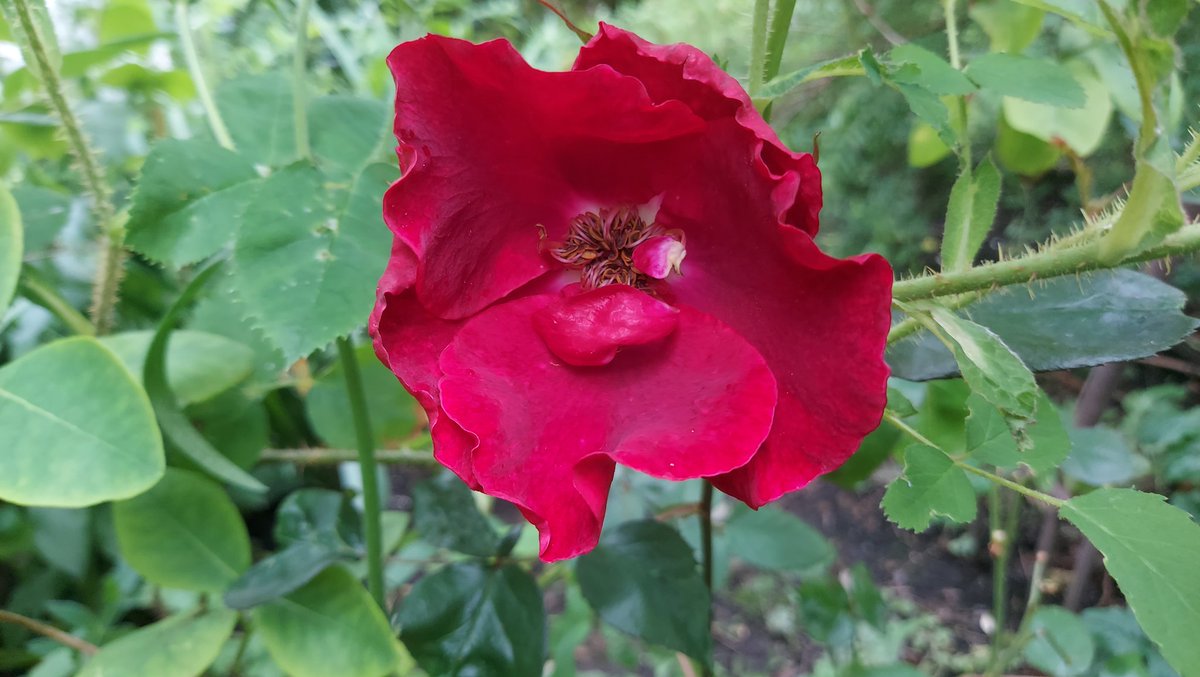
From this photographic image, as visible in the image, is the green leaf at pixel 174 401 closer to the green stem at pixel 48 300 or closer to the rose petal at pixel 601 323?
the green stem at pixel 48 300

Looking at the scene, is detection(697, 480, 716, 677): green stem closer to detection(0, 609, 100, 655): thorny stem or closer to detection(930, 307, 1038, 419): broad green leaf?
detection(930, 307, 1038, 419): broad green leaf

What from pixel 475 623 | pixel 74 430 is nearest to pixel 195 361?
pixel 74 430

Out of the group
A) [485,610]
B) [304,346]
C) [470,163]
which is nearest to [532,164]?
[470,163]

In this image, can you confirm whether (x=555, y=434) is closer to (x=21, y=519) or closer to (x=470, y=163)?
(x=470, y=163)

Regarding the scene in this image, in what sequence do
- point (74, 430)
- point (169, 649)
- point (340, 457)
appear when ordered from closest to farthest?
point (74, 430) < point (169, 649) < point (340, 457)

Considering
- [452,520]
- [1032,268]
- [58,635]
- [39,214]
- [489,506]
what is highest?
[1032,268]

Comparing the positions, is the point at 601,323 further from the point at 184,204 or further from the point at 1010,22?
the point at 1010,22

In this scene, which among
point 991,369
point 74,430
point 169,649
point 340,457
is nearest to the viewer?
point 991,369
